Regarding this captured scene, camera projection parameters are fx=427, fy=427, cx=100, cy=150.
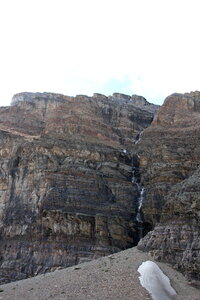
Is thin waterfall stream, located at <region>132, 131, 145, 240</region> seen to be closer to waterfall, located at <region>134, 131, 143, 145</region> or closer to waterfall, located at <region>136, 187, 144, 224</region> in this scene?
waterfall, located at <region>136, 187, 144, 224</region>

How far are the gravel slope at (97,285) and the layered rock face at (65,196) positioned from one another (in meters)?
13.4

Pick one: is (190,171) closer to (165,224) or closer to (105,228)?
(105,228)

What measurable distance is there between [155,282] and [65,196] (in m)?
25.0

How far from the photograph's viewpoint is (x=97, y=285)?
1199 inches

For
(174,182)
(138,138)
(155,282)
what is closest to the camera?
(155,282)

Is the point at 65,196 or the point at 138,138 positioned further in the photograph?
the point at 138,138

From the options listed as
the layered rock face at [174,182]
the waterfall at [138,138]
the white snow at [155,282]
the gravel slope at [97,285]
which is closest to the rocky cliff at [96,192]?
the layered rock face at [174,182]

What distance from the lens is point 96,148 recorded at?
209ft

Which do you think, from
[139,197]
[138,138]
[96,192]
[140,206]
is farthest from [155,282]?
[138,138]

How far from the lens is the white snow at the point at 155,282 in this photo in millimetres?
29328

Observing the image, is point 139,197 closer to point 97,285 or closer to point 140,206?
point 140,206

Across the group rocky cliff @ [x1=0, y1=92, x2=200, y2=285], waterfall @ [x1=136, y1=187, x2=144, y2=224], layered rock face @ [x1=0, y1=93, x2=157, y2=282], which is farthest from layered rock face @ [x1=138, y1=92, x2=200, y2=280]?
layered rock face @ [x1=0, y1=93, x2=157, y2=282]

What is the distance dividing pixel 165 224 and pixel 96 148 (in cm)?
2587

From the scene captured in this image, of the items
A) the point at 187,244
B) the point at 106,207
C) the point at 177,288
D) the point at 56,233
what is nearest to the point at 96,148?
the point at 106,207
